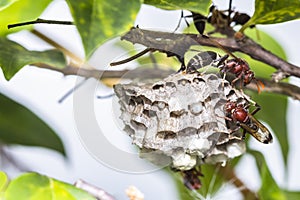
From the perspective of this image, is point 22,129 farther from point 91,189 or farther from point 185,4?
point 185,4

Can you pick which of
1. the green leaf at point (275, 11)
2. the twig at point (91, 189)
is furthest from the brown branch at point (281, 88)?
the twig at point (91, 189)

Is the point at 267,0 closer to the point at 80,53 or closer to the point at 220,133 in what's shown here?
the point at 220,133

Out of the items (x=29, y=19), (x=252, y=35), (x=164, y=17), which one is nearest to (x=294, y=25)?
(x=252, y=35)

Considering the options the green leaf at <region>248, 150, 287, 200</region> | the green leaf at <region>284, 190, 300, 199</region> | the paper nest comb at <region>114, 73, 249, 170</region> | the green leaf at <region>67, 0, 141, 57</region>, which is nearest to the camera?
the green leaf at <region>67, 0, 141, 57</region>

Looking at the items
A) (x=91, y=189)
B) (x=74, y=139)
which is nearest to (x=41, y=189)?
(x=91, y=189)

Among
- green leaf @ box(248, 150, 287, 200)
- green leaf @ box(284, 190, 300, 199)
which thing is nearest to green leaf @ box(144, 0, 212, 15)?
green leaf @ box(248, 150, 287, 200)

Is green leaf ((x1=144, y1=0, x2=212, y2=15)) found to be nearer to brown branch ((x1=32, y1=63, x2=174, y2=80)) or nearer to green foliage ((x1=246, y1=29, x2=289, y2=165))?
brown branch ((x1=32, y1=63, x2=174, y2=80))
